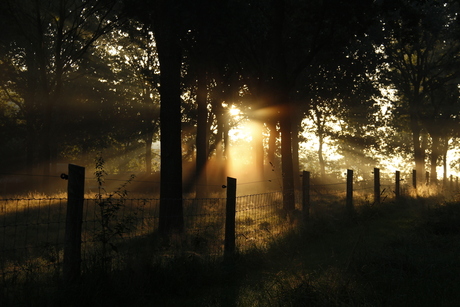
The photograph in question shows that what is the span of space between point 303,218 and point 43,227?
789 centimetres

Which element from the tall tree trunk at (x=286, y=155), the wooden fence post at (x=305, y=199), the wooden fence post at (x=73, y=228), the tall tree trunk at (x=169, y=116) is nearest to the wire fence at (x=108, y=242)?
the wooden fence post at (x=73, y=228)

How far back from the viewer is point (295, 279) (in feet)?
19.8

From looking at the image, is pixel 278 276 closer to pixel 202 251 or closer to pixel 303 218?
pixel 202 251

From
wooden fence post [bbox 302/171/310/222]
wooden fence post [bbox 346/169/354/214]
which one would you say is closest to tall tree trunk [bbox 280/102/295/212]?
wooden fence post [bbox 302/171/310/222]

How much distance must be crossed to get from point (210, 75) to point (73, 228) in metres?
20.3

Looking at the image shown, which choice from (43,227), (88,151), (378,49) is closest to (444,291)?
(43,227)

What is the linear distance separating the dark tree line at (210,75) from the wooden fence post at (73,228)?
4852 millimetres

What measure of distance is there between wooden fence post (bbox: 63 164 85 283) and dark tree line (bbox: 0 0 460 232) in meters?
4.85

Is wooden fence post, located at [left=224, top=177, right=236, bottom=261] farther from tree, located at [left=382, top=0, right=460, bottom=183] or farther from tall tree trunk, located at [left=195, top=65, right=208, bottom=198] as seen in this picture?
tree, located at [left=382, top=0, right=460, bottom=183]

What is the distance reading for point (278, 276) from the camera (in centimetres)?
657

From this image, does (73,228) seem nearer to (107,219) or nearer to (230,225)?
(107,219)

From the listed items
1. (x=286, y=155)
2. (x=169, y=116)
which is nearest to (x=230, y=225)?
(x=169, y=116)

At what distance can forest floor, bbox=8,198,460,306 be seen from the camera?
529 centimetres

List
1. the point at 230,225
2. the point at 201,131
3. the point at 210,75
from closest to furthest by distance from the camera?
the point at 230,225 → the point at 201,131 → the point at 210,75
